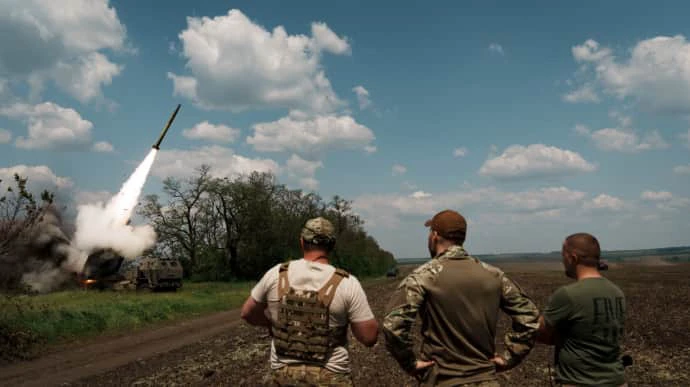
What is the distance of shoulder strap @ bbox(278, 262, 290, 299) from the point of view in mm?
4602

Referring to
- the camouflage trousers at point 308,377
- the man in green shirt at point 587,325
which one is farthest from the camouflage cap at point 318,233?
the man in green shirt at point 587,325

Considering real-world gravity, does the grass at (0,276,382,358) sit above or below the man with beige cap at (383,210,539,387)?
below

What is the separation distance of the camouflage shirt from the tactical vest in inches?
20.2

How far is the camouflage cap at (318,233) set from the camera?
464 centimetres

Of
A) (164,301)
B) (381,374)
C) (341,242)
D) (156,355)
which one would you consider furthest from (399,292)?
(341,242)

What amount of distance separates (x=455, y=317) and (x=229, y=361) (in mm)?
12177

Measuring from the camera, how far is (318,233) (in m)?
4.64

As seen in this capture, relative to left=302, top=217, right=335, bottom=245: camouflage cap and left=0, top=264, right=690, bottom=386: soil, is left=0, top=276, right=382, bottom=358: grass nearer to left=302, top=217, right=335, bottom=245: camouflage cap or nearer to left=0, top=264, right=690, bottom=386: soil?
left=0, top=264, right=690, bottom=386: soil

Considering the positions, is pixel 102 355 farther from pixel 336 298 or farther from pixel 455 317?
pixel 455 317

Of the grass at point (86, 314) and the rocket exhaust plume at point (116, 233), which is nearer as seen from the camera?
the grass at point (86, 314)

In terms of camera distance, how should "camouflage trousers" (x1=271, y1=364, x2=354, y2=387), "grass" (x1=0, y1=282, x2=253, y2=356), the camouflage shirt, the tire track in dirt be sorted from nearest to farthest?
the camouflage shirt
"camouflage trousers" (x1=271, y1=364, x2=354, y2=387)
the tire track in dirt
"grass" (x1=0, y1=282, x2=253, y2=356)

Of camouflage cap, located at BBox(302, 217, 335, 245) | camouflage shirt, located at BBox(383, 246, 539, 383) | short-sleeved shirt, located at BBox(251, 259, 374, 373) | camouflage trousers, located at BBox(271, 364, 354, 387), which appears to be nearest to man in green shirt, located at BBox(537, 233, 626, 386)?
camouflage shirt, located at BBox(383, 246, 539, 383)

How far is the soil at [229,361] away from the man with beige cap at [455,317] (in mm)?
5903

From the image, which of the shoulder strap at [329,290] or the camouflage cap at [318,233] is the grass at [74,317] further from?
the shoulder strap at [329,290]
